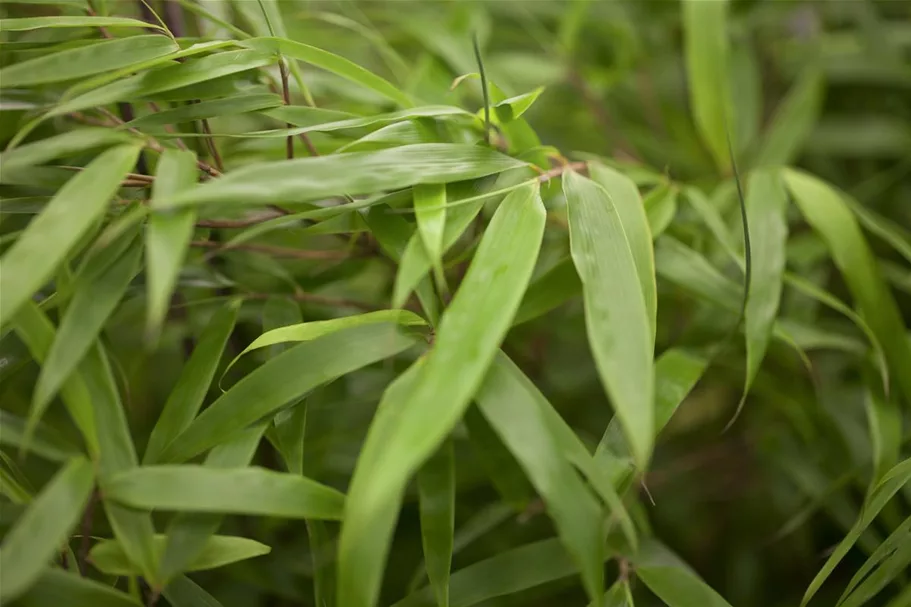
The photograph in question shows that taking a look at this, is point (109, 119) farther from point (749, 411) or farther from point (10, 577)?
point (749, 411)

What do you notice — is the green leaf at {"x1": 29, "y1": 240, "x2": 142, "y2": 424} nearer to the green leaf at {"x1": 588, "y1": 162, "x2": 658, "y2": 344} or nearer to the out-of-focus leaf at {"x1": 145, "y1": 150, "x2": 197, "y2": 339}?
the out-of-focus leaf at {"x1": 145, "y1": 150, "x2": 197, "y2": 339}

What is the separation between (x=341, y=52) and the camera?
792mm

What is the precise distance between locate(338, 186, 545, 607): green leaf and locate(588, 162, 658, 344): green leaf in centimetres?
7

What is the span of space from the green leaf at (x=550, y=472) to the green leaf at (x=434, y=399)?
36mm

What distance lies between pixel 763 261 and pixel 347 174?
11.7 inches

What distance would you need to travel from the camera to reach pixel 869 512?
1.41 feet

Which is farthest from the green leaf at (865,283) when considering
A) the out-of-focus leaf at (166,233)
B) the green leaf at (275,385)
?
the out-of-focus leaf at (166,233)

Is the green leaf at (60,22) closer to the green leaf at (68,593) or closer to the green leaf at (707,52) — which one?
the green leaf at (68,593)

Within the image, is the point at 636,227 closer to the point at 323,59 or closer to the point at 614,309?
the point at 614,309

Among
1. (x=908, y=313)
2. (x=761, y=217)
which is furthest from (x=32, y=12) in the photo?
(x=908, y=313)

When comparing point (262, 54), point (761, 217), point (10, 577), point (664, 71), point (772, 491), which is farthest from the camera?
point (664, 71)

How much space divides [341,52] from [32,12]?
0.93 feet

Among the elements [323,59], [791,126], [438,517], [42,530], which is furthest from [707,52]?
[42,530]

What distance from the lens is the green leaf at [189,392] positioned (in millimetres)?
403
